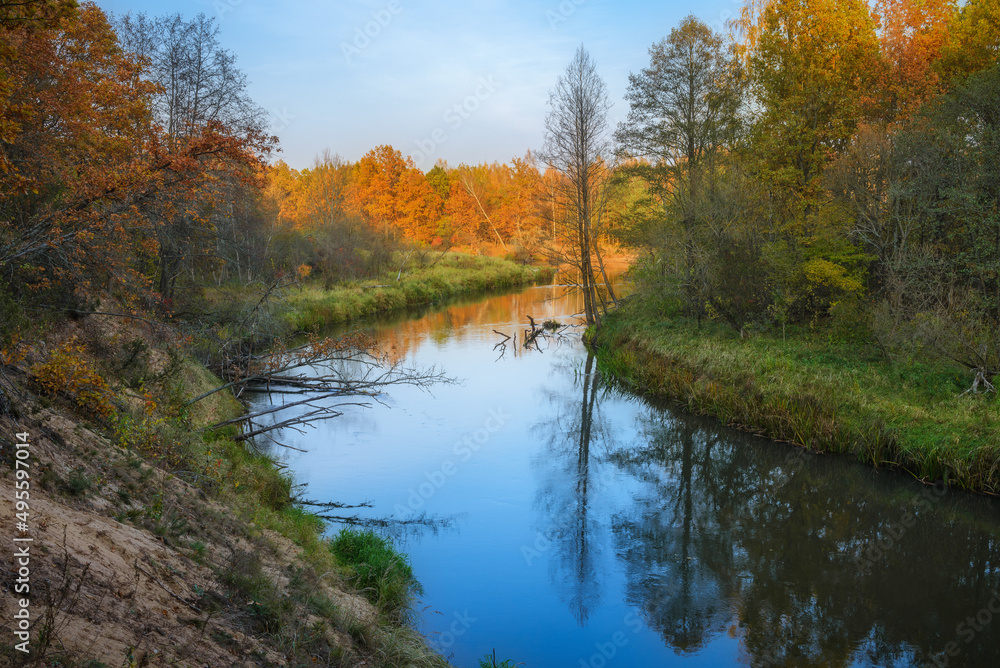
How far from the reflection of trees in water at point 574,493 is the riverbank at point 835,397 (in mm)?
2292

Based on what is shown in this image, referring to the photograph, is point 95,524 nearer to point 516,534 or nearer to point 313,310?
point 516,534

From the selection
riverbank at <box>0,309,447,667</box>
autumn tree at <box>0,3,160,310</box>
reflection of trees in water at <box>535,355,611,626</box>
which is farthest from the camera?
reflection of trees in water at <box>535,355,611,626</box>

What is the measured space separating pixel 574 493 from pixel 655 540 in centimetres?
218

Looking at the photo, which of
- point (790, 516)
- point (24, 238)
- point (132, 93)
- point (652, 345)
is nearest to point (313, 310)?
point (652, 345)

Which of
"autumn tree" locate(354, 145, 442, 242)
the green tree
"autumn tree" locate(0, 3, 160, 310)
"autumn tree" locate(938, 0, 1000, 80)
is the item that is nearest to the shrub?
"autumn tree" locate(0, 3, 160, 310)

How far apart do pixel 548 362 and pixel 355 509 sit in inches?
504

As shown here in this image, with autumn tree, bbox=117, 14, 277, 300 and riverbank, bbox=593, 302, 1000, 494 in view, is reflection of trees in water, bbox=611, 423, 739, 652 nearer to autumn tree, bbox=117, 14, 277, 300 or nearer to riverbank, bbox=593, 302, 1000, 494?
riverbank, bbox=593, 302, 1000, 494

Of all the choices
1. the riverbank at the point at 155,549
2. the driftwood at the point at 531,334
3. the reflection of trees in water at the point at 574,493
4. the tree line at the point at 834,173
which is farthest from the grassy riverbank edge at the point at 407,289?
the tree line at the point at 834,173

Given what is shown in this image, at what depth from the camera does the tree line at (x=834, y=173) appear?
1405 cm

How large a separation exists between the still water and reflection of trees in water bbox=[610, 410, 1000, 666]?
1.2 inches

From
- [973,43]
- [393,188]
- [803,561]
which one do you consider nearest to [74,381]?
[803,561]

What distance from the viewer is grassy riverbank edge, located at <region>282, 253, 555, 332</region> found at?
26.4 meters

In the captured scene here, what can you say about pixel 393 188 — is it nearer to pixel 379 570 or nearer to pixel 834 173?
pixel 834 173

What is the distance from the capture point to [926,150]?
1481cm
